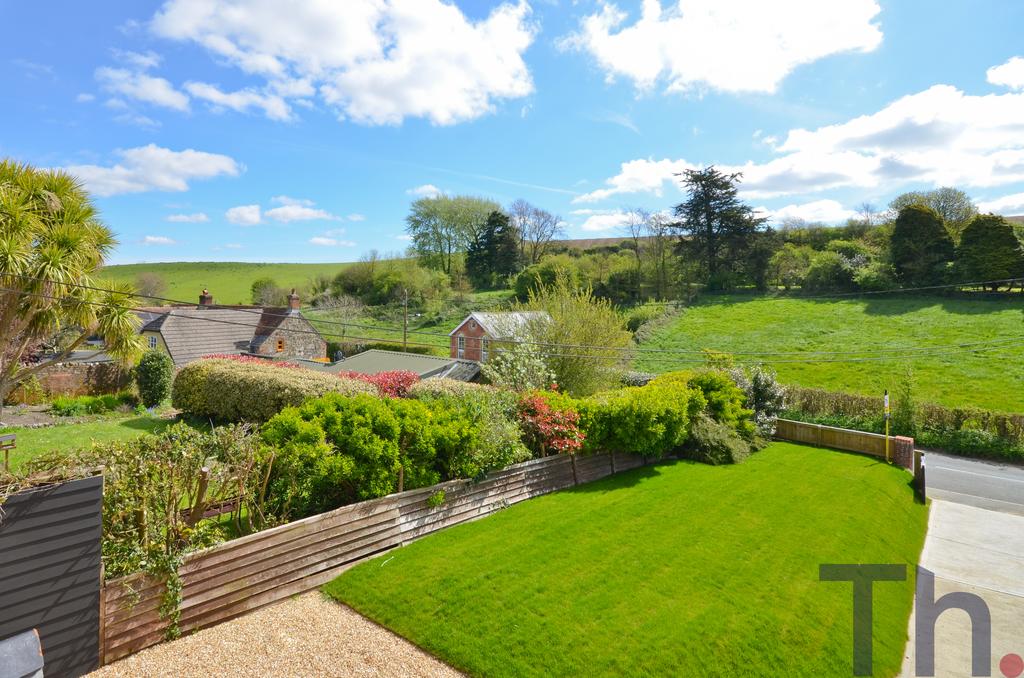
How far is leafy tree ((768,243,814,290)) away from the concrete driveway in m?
25.6

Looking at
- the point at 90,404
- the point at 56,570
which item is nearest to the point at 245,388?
the point at 90,404

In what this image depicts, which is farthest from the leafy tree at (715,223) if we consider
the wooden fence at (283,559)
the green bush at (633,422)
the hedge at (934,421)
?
the wooden fence at (283,559)

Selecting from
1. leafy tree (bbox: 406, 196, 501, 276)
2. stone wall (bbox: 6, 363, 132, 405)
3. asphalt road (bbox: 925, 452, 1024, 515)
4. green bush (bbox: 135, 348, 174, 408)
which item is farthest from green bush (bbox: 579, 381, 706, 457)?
leafy tree (bbox: 406, 196, 501, 276)

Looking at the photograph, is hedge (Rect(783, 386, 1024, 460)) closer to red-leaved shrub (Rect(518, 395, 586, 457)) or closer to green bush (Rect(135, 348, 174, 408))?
red-leaved shrub (Rect(518, 395, 586, 457))

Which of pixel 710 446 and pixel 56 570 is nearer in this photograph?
pixel 56 570

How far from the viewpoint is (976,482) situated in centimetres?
1428

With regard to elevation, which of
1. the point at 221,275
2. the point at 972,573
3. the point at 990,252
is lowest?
the point at 972,573

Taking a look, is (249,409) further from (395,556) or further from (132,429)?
(395,556)

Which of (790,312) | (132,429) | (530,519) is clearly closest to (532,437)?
(530,519)

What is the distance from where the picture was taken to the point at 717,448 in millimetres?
13742

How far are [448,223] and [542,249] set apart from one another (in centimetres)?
1126

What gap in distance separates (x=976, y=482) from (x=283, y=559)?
1806 cm

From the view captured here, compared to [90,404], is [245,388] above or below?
above

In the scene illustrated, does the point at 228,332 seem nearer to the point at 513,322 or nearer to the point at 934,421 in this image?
the point at 513,322
